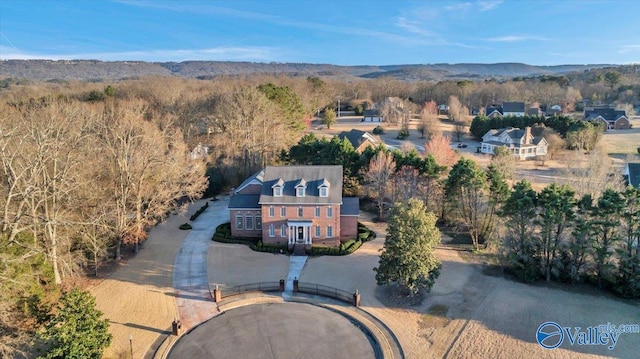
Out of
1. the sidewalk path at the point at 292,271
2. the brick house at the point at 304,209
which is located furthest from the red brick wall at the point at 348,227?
the sidewalk path at the point at 292,271

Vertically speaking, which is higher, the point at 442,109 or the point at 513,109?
the point at 442,109

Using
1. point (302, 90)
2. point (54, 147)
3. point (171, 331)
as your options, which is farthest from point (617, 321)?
point (302, 90)

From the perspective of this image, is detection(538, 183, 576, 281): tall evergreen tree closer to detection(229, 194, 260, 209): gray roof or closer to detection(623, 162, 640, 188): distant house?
detection(229, 194, 260, 209): gray roof

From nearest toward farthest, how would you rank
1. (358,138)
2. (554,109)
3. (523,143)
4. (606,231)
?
1. (606,231)
2. (358,138)
3. (523,143)
4. (554,109)

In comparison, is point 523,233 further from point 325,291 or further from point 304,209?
point 304,209

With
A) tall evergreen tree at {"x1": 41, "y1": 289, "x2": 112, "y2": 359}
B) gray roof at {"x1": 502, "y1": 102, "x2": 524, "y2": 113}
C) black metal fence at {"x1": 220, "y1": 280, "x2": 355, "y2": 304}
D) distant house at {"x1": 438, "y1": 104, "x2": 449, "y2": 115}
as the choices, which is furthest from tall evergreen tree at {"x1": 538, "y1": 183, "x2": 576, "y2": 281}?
distant house at {"x1": 438, "y1": 104, "x2": 449, "y2": 115}

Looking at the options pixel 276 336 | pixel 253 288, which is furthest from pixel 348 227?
pixel 276 336
